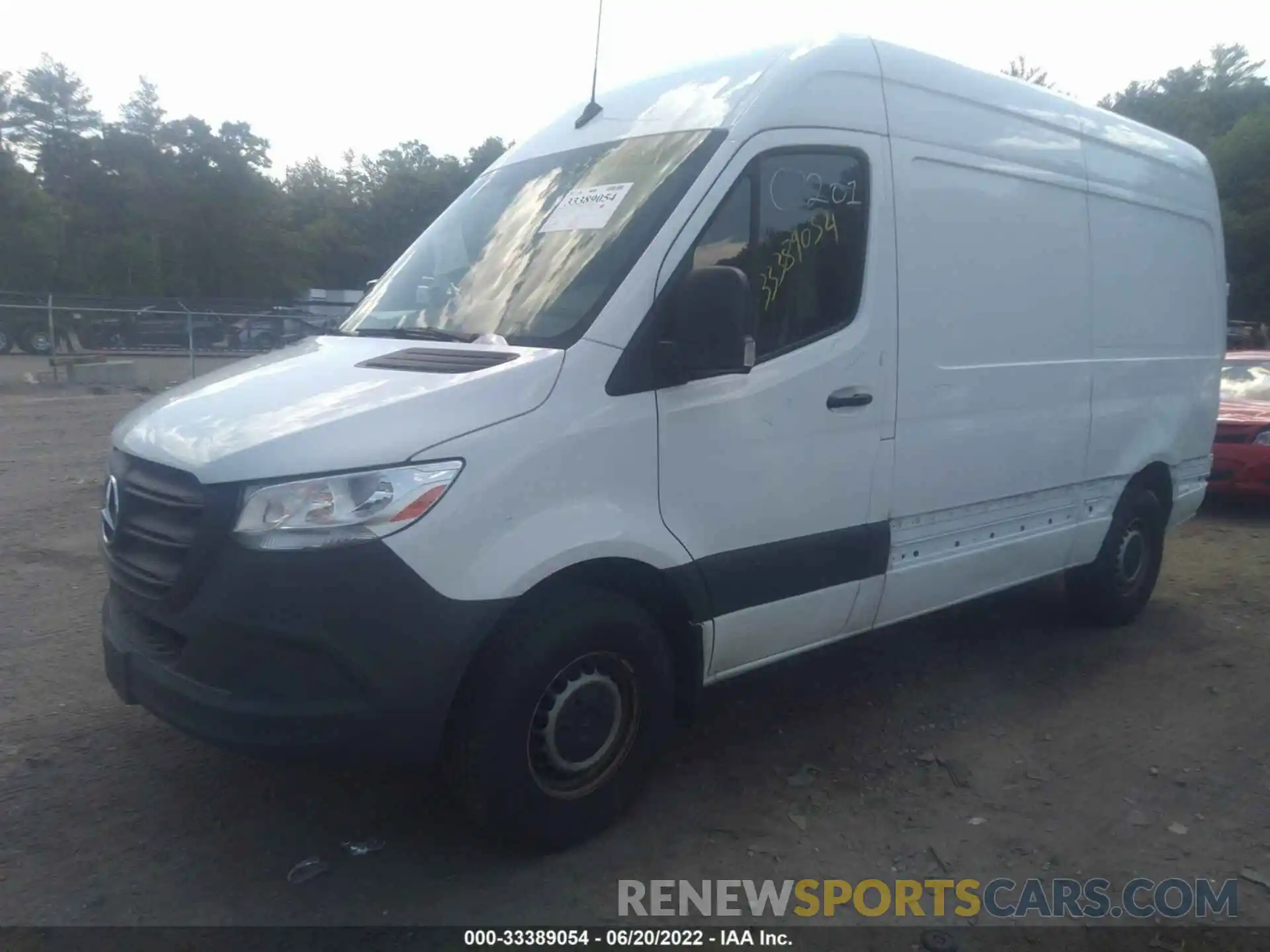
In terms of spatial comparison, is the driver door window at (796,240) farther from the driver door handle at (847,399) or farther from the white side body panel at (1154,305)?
the white side body panel at (1154,305)

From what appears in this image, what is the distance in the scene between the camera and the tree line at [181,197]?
43.7m

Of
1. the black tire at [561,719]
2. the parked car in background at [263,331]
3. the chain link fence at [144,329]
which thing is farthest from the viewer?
the parked car in background at [263,331]

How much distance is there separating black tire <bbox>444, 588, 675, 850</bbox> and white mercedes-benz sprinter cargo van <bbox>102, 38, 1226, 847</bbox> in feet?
0.04

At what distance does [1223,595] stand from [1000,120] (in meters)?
3.91

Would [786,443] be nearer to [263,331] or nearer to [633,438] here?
[633,438]

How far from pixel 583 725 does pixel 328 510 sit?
1.14 m

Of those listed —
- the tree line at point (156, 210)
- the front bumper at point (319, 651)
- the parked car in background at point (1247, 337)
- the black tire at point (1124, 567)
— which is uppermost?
the tree line at point (156, 210)

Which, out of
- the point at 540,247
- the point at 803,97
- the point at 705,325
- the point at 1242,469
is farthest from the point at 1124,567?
the point at 1242,469

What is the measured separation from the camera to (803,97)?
154 inches

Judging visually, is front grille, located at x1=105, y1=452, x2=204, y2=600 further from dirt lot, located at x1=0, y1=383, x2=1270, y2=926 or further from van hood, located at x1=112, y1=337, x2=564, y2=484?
dirt lot, located at x1=0, y1=383, x2=1270, y2=926

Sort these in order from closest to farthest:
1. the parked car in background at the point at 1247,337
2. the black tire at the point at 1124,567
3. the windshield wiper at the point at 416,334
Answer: the windshield wiper at the point at 416,334 < the black tire at the point at 1124,567 < the parked car in background at the point at 1247,337

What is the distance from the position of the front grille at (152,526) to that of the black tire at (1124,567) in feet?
16.1

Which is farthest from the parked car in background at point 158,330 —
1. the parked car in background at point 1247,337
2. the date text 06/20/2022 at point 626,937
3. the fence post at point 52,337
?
the parked car in background at point 1247,337

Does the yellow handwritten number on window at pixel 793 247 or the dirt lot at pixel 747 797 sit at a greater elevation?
the yellow handwritten number on window at pixel 793 247
